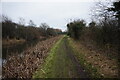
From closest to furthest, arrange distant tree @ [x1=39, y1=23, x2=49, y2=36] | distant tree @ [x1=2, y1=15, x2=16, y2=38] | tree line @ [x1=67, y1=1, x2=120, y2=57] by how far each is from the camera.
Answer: tree line @ [x1=67, y1=1, x2=120, y2=57] < distant tree @ [x1=2, y1=15, x2=16, y2=38] < distant tree @ [x1=39, y1=23, x2=49, y2=36]

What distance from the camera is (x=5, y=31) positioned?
50.0m

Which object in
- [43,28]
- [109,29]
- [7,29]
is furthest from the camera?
[43,28]

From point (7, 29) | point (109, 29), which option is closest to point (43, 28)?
point (7, 29)

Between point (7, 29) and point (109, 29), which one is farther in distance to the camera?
point (7, 29)

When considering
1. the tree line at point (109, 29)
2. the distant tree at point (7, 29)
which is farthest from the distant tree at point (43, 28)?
the tree line at point (109, 29)

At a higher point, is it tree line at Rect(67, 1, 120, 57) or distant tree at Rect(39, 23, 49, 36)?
tree line at Rect(67, 1, 120, 57)

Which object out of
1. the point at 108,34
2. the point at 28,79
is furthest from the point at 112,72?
the point at 108,34

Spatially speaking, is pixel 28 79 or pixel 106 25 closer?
pixel 28 79

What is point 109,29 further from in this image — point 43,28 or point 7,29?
point 43,28

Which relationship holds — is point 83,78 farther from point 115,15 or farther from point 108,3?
point 108,3

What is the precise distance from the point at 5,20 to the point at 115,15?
43.6 metres

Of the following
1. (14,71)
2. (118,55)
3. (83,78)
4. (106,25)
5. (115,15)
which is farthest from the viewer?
(106,25)

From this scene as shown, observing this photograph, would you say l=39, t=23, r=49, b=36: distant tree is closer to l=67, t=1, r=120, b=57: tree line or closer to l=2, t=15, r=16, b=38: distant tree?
l=2, t=15, r=16, b=38: distant tree

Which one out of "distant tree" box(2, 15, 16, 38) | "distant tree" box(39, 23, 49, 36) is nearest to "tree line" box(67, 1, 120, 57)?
"distant tree" box(2, 15, 16, 38)
